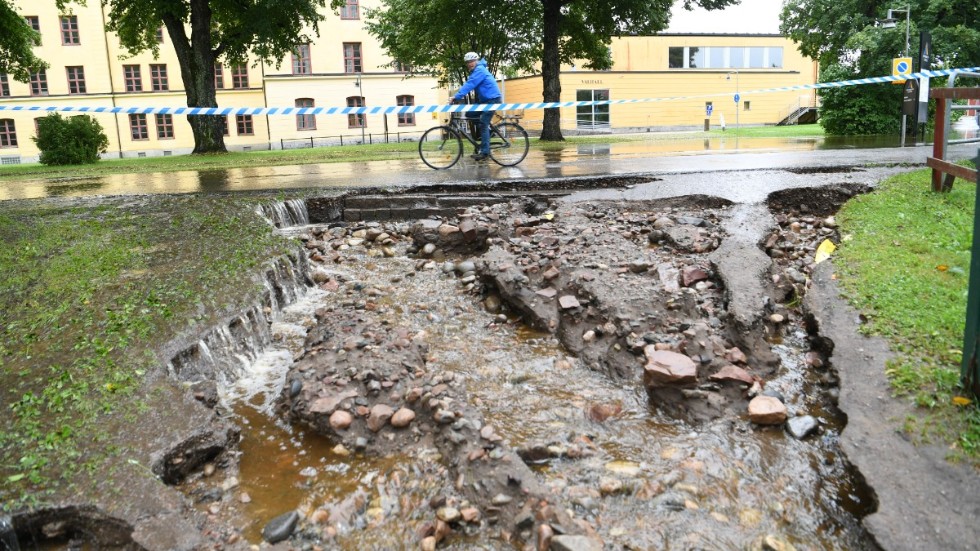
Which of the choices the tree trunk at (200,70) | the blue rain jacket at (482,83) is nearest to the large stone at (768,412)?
the blue rain jacket at (482,83)

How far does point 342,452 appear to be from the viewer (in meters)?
3.52

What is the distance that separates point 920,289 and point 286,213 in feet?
23.1

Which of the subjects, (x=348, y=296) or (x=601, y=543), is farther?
(x=348, y=296)

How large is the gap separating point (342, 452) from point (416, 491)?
523 mm

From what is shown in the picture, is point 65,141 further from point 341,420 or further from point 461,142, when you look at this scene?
point 341,420

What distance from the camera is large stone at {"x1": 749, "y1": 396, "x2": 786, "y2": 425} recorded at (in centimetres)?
368

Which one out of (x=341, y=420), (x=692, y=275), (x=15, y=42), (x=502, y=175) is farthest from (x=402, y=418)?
(x=15, y=42)

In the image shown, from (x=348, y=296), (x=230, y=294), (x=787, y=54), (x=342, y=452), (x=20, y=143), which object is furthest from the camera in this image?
(x=787, y=54)

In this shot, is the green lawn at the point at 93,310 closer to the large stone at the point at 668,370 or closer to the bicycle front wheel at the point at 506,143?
the large stone at the point at 668,370

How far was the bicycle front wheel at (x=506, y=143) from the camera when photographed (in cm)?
1318

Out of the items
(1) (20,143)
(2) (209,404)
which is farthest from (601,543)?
(1) (20,143)

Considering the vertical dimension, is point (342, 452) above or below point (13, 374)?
below

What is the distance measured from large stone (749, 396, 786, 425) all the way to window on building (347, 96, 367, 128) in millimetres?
47071

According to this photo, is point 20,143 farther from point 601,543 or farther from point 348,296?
point 601,543
